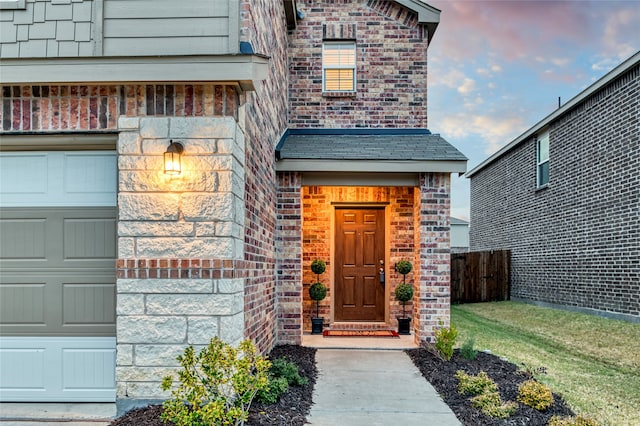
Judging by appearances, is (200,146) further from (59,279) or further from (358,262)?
(358,262)

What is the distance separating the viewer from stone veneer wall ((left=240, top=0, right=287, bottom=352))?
16.4ft

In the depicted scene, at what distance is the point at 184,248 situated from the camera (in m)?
4.12

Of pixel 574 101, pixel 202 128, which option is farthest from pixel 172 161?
pixel 574 101

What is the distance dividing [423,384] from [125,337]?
328cm

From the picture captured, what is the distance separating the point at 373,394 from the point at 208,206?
268 centimetres

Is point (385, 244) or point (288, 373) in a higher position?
point (385, 244)

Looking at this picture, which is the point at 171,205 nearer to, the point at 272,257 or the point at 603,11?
the point at 272,257

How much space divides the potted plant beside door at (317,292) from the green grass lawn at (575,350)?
2.44 metres

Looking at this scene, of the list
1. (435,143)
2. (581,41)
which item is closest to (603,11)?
(581,41)

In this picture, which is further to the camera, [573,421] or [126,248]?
[126,248]

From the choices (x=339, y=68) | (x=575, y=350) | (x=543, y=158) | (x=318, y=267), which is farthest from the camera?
(x=543, y=158)

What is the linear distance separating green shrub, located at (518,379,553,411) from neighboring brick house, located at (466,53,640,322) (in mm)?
6882

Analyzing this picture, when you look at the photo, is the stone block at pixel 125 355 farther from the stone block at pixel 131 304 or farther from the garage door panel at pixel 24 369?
the garage door panel at pixel 24 369

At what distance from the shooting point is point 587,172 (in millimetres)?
11859
